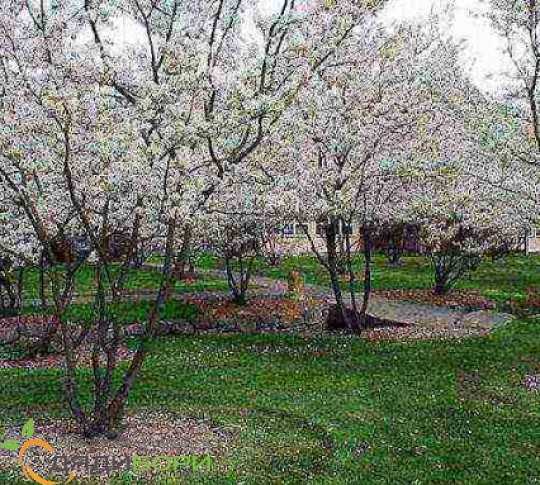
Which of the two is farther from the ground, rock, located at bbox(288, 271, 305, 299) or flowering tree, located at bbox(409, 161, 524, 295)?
flowering tree, located at bbox(409, 161, 524, 295)

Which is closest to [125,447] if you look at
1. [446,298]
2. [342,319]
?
[342,319]

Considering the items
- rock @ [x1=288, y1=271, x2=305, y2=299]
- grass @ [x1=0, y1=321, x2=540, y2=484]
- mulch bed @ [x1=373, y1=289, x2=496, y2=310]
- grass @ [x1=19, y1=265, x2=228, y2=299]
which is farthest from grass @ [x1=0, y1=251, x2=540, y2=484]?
grass @ [x1=19, y1=265, x2=228, y2=299]

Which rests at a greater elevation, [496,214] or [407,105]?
[407,105]

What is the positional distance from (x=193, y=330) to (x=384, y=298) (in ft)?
16.3

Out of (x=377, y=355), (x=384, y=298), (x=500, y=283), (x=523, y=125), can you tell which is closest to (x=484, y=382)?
(x=377, y=355)

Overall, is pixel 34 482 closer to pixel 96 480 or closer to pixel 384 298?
pixel 96 480

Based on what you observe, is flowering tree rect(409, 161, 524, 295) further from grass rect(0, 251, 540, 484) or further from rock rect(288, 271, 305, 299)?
rock rect(288, 271, 305, 299)

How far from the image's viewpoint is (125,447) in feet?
20.2

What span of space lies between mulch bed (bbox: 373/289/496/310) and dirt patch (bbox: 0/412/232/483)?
30.7 ft

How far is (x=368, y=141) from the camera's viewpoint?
10.7 m

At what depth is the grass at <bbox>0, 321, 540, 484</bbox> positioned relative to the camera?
582cm

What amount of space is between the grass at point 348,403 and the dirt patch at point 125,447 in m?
0.23

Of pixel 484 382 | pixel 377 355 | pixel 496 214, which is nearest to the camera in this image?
pixel 484 382

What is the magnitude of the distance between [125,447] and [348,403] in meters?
2.34
